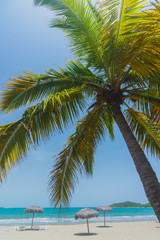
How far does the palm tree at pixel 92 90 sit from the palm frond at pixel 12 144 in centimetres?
2

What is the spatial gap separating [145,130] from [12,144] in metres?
3.53

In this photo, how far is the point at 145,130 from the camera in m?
5.84

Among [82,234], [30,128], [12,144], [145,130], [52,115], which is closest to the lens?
[30,128]

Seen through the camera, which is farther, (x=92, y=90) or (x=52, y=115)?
(x=52, y=115)

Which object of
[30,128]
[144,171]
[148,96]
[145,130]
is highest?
[148,96]

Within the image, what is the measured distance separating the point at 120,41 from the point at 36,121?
8.24ft

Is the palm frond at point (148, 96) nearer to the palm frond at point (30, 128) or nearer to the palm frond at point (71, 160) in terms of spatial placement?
the palm frond at point (71, 160)

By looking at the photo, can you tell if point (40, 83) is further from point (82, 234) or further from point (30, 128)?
point (82, 234)

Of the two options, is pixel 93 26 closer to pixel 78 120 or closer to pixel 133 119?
pixel 78 120

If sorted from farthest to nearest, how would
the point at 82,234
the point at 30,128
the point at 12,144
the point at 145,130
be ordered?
the point at 82,234, the point at 145,130, the point at 12,144, the point at 30,128

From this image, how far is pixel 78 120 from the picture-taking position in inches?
228

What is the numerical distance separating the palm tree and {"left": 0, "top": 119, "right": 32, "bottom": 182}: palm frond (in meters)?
0.02

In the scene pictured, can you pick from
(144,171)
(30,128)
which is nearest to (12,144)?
(30,128)

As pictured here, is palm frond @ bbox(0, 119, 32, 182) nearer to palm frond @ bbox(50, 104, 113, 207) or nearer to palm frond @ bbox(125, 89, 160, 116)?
palm frond @ bbox(50, 104, 113, 207)
